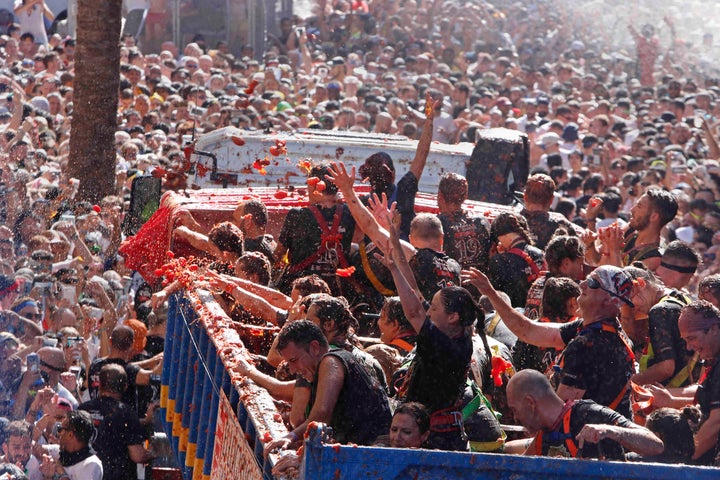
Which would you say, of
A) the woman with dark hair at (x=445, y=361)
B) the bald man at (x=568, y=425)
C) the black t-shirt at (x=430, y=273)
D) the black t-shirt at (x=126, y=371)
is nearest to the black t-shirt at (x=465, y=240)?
the black t-shirt at (x=430, y=273)

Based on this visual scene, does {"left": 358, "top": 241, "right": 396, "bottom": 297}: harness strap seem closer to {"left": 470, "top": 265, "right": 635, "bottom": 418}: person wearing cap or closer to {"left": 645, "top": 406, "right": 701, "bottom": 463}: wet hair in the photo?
{"left": 470, "top": 265, "right": 635, "bottom": 418}: person wearing cap

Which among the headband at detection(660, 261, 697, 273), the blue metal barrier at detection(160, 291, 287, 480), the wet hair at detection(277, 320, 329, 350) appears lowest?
the blue metal barrier at detection(160, 291, 287, 480)

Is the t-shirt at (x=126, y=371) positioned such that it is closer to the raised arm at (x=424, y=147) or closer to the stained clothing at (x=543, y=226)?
the raised arm at (x=424, y=147)

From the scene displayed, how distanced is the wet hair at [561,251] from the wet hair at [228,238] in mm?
2163

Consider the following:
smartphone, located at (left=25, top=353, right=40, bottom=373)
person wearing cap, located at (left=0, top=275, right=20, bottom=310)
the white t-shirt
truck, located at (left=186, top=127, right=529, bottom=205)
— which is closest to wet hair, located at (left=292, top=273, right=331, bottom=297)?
the white t-shirt

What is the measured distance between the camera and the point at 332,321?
5809mm

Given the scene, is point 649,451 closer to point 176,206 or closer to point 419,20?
point 176,206

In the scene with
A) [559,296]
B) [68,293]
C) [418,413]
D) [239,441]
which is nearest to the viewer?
[418,413]

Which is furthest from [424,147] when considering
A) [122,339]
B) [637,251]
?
[122,339]

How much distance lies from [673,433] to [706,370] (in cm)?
59

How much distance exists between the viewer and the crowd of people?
5.52 m

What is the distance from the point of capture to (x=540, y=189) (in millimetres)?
9133

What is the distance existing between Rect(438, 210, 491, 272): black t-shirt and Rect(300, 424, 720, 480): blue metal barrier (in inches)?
164

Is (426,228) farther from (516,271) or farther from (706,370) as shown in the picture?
(706,370)
